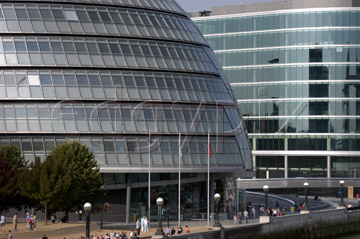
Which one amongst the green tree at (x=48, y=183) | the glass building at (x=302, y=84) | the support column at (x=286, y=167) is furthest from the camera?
the support column at (x=286, y=167)

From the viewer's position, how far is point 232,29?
149 m

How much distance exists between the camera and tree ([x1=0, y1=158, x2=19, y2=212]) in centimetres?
7322

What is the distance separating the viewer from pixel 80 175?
75.6m

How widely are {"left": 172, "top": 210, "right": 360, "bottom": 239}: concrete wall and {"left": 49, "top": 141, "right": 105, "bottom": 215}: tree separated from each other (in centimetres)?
1140

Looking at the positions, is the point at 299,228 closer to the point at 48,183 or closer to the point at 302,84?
the point at 48,183

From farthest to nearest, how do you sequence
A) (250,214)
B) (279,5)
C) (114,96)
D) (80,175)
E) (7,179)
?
(279,5)
(250,214)
(114,96)
(80,175)
(7,179)

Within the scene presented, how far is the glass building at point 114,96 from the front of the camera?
84.3 meters

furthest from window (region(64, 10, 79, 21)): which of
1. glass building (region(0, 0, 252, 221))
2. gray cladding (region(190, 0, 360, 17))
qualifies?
gray cladding (region(190, 0, 360, 17))

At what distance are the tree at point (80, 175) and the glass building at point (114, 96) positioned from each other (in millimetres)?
6556

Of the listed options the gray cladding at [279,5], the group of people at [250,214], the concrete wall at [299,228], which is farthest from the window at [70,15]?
the gray cladding at [279,5]

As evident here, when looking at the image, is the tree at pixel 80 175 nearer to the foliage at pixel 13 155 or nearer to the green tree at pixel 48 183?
the green tree at pixel 48 183

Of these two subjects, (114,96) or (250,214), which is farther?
(250,214)

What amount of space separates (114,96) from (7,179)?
1495cm

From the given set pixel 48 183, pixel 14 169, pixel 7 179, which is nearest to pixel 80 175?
pixel 48 183
